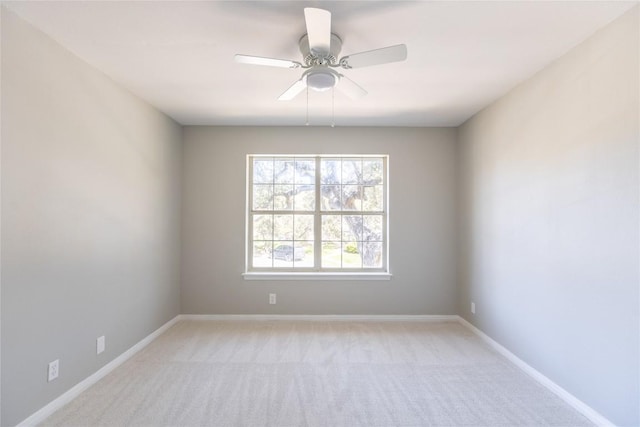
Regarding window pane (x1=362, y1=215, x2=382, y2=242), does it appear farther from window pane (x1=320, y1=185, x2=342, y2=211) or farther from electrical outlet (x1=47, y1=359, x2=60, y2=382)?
electrical outlet (x1=47, y1=359, x2=60, y2=382)

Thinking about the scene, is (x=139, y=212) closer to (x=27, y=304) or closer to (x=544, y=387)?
A: (x=27, y=304)

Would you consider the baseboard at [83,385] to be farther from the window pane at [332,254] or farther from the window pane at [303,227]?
the window pane at [332,254]

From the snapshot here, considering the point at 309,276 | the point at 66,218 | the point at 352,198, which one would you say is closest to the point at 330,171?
the point at 352,198

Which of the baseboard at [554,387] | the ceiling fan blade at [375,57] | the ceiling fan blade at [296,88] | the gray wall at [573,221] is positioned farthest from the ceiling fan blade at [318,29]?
the baseboard at [554,387]

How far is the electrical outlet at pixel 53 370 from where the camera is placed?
203 cm

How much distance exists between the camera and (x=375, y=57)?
180 cm

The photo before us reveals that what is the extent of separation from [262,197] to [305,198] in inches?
21.9

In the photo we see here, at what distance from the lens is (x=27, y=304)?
1870 mm

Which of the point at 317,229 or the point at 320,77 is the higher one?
the point at 320,77

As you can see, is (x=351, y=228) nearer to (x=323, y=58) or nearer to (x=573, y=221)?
(x=573, y=221)

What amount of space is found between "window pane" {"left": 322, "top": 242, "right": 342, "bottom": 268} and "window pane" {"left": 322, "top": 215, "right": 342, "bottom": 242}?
0.23ft

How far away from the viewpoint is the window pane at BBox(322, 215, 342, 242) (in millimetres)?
4043

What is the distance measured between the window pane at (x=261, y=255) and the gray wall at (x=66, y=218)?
46.0 inches

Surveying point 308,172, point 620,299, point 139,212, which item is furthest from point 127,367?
point 620,299
